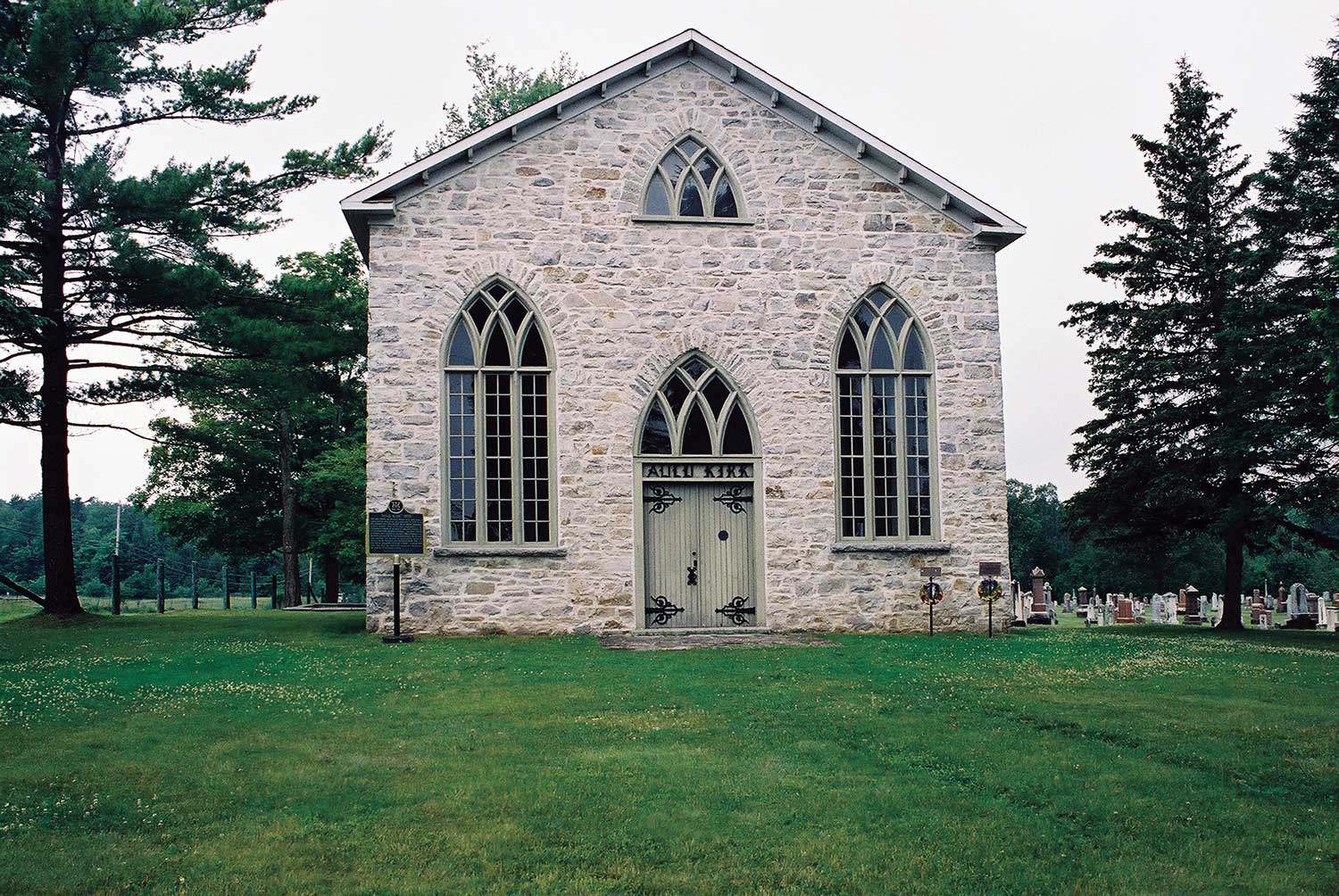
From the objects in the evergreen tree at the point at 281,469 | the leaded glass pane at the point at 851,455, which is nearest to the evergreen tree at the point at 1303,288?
the leaded glass pane at the point at 851,455

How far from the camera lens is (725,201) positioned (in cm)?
1806

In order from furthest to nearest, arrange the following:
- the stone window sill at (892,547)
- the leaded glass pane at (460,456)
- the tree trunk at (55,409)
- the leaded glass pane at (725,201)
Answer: the tree trunk at (55,409)
the leaded glass pane at (725,201)
the stone window sill at (892,547)
the leaded glass pane at (460,456)

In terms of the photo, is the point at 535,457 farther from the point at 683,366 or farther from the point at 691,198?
the point at 691,198

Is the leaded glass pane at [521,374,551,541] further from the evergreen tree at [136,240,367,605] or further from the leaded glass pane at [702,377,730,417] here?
the evergreen tree at [136,240,367,605]

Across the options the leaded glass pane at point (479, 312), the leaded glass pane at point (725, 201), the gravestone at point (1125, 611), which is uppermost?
the leaded glass pane at point (725, 201)

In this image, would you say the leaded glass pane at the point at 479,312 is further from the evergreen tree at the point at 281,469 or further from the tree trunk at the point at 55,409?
the tree trunk at the point at 55,409

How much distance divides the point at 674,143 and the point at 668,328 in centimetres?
297

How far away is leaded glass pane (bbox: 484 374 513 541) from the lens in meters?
17.2

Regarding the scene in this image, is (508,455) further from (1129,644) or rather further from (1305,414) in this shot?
(1305,414)

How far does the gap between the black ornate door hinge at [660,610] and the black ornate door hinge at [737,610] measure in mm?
752

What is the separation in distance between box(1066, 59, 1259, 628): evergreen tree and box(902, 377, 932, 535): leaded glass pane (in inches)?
254

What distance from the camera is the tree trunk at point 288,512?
119 ft

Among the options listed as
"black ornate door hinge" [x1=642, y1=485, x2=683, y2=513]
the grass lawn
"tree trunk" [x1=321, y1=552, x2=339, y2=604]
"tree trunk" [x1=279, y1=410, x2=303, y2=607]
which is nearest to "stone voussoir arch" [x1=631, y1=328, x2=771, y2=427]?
"black ornate door hinge" [x1=642, y1=485, x2=683, y2=513]

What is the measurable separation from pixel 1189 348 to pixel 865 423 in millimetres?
8661
